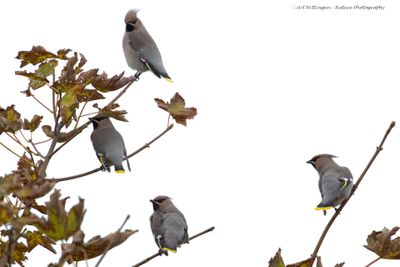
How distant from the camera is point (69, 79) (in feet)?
10.9

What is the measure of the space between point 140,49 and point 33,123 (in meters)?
4.41

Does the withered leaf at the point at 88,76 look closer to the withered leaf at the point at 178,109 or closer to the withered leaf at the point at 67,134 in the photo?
the withered leaf at the point at 67,134

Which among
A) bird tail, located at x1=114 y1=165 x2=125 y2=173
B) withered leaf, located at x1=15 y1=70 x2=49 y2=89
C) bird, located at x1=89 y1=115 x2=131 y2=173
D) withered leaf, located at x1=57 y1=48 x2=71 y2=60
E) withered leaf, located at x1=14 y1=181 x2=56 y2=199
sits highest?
bird, located at x1=89 y1=115 x2=131 y2=173

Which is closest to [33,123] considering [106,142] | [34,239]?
[34,239]

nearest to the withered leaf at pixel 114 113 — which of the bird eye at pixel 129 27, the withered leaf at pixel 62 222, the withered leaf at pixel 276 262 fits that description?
the withered leaf at pixel 276 262

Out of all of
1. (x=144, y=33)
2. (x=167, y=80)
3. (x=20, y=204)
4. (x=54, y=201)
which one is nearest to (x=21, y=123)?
(x=20, y=204)

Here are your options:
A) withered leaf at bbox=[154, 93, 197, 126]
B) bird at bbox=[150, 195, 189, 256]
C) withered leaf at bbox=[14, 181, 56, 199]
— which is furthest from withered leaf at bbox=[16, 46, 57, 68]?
bird at bbox=[150, 195, 189, 256]

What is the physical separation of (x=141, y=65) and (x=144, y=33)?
438 millimetres

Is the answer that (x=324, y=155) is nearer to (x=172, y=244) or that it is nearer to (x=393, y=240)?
(x=172, y=244)

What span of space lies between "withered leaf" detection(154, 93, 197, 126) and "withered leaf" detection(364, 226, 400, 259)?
106cm

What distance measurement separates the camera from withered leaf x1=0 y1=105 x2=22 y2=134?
339 centimetres

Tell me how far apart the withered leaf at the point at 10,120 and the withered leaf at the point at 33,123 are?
4 centimetres

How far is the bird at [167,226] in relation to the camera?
19.2 feet

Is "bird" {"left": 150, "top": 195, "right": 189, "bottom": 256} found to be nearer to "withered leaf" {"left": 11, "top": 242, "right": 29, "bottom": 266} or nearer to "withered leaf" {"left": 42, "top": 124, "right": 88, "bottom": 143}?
"withered leaf" {"left": 42, "top": 124, "right": 88, "bottom": 143}
